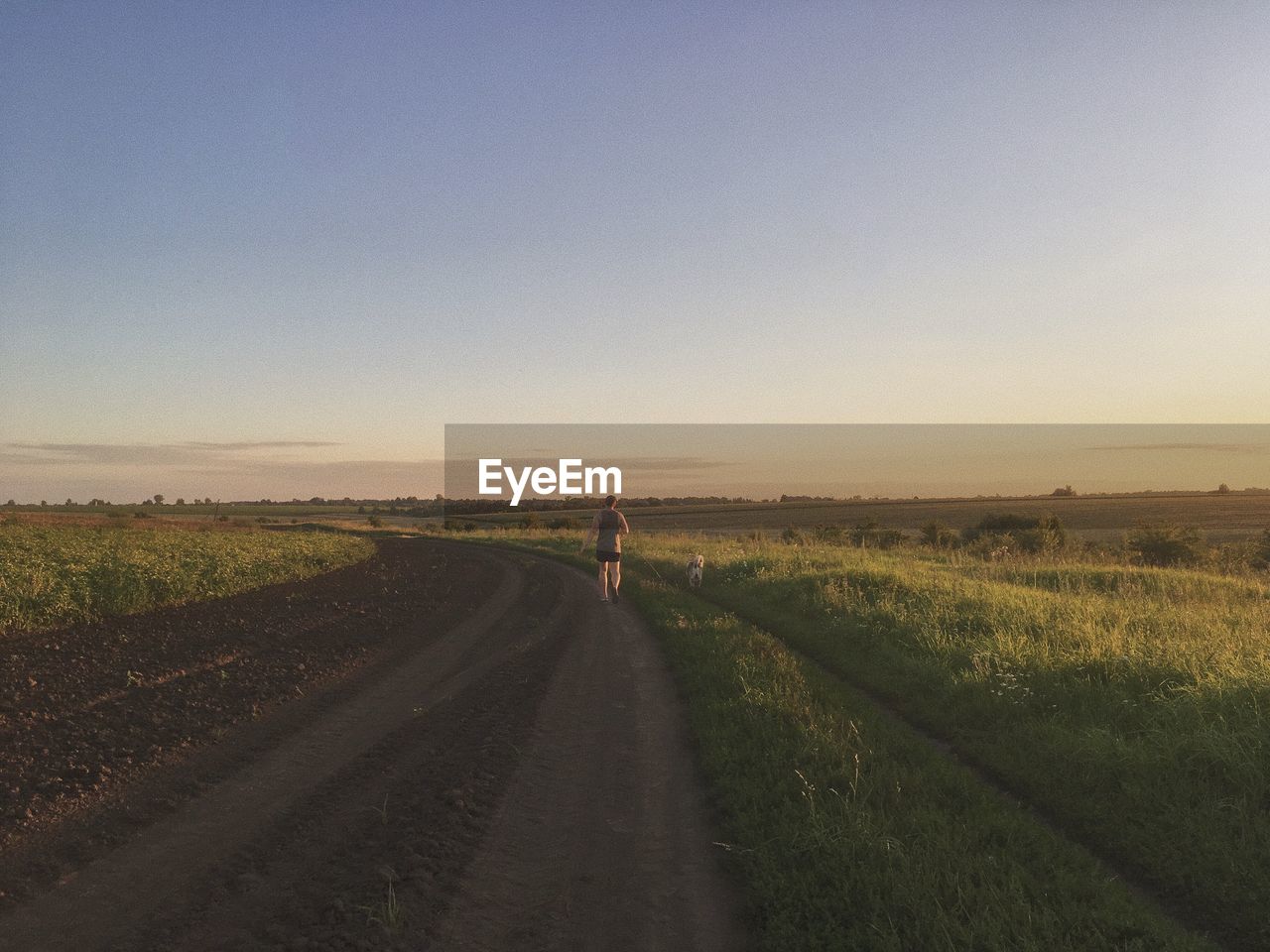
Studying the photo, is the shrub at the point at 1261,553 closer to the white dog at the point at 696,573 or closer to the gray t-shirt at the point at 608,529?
the white dog at the point at 696,573

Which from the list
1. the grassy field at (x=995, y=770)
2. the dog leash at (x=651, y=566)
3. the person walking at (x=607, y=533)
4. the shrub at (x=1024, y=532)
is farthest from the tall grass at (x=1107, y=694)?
the shrub at (x=1024, y=532)

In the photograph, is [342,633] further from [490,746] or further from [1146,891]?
[1146,891]

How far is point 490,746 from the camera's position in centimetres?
752

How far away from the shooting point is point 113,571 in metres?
17.6

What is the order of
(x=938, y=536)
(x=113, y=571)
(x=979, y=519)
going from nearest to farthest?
(x=113, y=571) < (x=938, y=536) < (x=979, y=519)

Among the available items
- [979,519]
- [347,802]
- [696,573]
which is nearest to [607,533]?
[696,573]

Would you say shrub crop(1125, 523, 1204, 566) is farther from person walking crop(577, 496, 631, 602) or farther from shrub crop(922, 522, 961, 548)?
person walking crop(577, 496, 631, 602)

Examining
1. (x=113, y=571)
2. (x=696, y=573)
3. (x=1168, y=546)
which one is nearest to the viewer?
(x=113, y=571)

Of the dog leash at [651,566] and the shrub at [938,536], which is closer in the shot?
the dog leash at [651,566]

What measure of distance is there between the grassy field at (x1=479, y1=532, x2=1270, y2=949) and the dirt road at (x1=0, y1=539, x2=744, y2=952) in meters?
0.67

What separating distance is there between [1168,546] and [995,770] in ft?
96.1

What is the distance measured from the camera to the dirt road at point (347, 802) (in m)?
4.33

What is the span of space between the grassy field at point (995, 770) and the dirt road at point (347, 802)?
26.2 inches

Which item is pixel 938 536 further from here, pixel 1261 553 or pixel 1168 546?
pixel 1261 553
